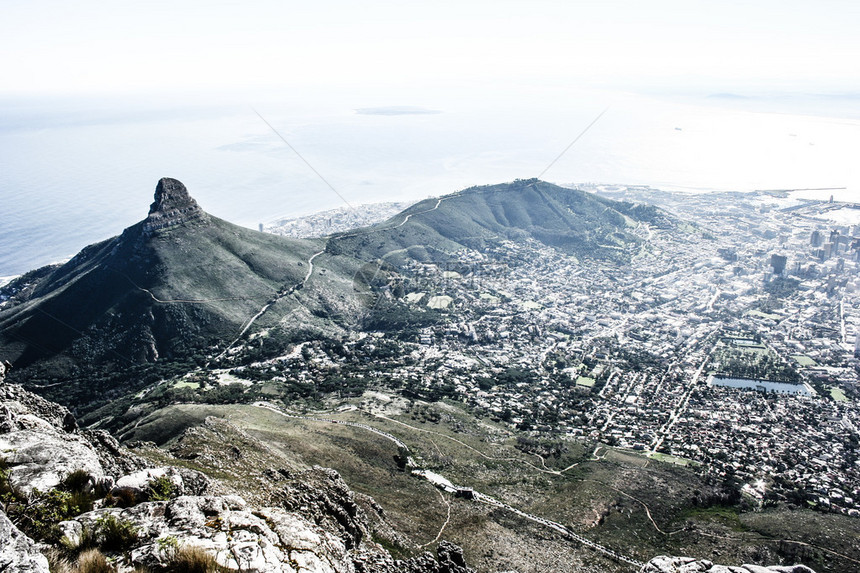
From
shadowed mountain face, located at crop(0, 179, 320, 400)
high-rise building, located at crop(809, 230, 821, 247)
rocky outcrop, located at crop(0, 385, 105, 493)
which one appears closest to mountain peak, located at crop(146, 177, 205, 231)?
shadowed mountain face, located at crop(0, 179, 320, 400)

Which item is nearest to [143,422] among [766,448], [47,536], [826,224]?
[47,536]

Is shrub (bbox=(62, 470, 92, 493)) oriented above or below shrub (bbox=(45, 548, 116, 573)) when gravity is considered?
below

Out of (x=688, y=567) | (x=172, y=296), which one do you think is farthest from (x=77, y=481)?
(x=172, y=296)

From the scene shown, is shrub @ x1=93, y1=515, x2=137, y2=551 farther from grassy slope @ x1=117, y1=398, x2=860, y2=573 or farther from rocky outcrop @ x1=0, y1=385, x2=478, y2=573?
grassy slope @ x1=117, y1=398, x2=860, y2=573

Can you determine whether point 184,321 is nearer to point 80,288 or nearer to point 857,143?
point 80,288

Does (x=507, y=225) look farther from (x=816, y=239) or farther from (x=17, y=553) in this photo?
(x=17, y=553)

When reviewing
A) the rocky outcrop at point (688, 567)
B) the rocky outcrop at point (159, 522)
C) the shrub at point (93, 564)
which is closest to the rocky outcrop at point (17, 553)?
the rocky outcrop at point (159, 522)
